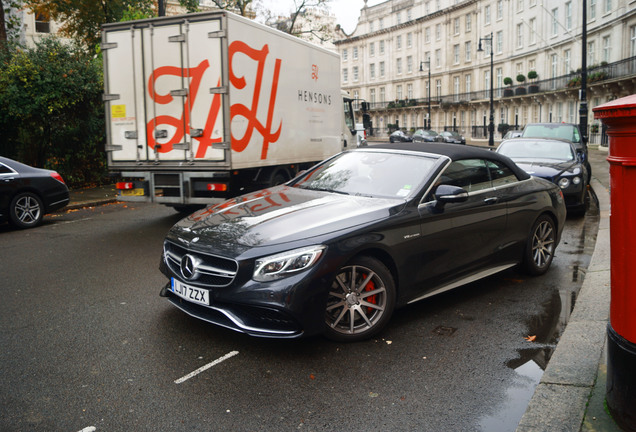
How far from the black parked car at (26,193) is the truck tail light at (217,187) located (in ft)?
11.5

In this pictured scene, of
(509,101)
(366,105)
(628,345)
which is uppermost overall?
(509,101)

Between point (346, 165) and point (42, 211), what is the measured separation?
7.26 m

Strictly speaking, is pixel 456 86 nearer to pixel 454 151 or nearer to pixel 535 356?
pixel 454 151

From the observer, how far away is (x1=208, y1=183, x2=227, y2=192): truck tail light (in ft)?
31.2

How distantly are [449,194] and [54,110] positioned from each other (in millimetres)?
13787

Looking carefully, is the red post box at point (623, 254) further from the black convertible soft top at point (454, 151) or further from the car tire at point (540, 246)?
the car tire at point (540, 246)

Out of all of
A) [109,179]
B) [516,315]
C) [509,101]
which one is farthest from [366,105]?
[509,101]

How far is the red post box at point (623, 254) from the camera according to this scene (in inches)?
107

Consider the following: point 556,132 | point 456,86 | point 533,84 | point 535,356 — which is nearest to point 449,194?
point 535,356

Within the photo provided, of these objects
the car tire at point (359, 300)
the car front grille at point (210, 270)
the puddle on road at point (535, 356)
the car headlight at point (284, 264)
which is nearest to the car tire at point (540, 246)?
the puddle on road at point (535, 356)

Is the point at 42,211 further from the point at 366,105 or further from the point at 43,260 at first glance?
the point at 366,105

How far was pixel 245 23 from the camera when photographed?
31.5ft

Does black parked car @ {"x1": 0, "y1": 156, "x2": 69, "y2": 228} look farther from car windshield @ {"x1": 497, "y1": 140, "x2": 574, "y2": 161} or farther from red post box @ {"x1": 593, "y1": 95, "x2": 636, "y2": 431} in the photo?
red post box @ {"x1": 593, "y1": 95, "x2": 636, "y2": 431}

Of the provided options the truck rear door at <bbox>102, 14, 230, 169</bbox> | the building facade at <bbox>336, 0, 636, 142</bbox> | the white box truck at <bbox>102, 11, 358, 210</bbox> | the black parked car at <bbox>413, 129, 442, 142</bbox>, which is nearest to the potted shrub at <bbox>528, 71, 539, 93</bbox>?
the building facade at <bbox>336, 0, 636, 142</bbox>
